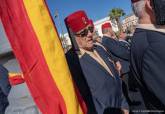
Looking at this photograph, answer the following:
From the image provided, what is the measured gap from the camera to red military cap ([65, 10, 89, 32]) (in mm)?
4689

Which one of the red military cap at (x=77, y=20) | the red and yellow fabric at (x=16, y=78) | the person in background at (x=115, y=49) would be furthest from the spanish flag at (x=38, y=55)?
the person in background at (x=115, y=49)

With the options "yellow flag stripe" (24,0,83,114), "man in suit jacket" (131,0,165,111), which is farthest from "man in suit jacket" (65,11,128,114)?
"man in suit jacket" (131,0,165,111)

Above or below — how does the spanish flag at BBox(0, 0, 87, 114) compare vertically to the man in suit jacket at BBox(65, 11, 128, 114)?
above

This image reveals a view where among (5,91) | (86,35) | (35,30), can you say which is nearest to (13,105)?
(5,91)

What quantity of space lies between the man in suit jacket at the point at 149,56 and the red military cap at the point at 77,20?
196cm

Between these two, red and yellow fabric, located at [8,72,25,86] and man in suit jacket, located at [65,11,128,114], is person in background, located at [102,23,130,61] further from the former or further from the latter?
red and yellow fabric, located at [8,72,25,86]

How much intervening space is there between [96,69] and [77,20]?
28.3 inches

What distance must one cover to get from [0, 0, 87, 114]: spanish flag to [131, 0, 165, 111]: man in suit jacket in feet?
2.21

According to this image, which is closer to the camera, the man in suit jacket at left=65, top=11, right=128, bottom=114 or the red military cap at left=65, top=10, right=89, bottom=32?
the man in suit jacket at left=65, top=11, right=128, bottom=114

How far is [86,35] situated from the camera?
4.66 m

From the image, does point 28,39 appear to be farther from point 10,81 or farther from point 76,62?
point 76,62

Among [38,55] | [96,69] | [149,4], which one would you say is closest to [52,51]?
[38,55]

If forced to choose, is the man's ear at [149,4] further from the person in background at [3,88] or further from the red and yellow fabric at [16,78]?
the person in background at [3,88]

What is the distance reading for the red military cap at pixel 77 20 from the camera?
4.69m
